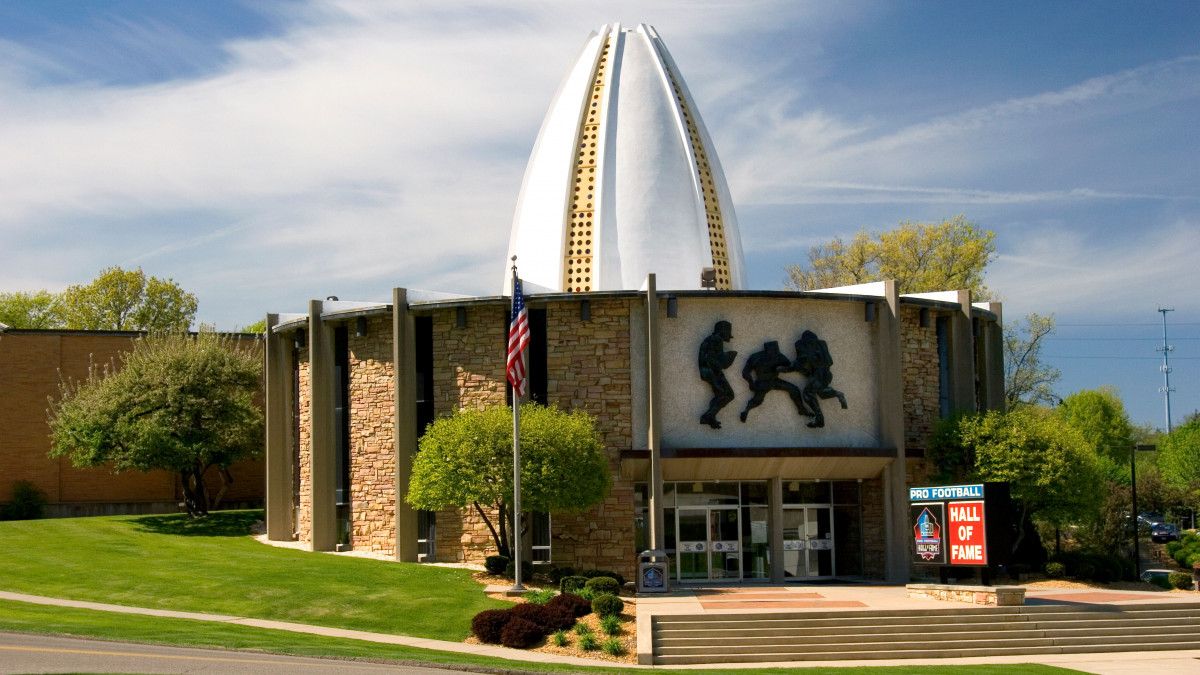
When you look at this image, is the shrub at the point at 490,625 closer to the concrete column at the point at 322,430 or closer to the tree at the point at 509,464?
the tree at the point at 509,464

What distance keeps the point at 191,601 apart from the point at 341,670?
1180 centimetres

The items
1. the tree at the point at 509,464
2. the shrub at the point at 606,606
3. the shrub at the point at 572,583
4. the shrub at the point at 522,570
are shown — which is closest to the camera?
the shrub at the point at 606,606

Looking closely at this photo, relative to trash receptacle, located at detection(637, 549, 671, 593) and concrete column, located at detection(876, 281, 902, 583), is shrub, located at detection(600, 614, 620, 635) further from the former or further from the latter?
concrete column, located at detection(876, 281, 902, 583)

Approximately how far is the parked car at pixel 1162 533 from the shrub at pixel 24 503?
152 ft

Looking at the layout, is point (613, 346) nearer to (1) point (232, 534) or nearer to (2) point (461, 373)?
(2) point (461, 373)

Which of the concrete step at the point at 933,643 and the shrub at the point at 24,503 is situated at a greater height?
the shrub at the point at 24,503

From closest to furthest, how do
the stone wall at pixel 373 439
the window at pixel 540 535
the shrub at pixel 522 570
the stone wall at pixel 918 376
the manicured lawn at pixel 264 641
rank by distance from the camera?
1. the manicured lawn at pixel 264 641
2. the shrub at pixel 522 570
3. the window at pixel 540 535
4. the stone wall at pixel 373 439
5. the stone wall at pixel 918 376

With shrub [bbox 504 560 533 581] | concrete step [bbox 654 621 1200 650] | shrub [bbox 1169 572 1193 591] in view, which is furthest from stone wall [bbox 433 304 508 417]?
shrub [bbox 1169 572 1193 591]

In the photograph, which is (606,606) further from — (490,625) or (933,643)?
(933,643)

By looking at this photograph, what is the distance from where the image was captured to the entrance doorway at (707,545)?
3744cm

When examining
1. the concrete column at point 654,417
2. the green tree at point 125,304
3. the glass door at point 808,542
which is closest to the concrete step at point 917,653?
the concrete column at point 654,417

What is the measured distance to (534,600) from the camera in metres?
30.1

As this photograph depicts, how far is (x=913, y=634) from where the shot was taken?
1111 inches

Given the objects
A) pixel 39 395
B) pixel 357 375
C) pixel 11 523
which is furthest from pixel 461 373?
pixel 39 395
